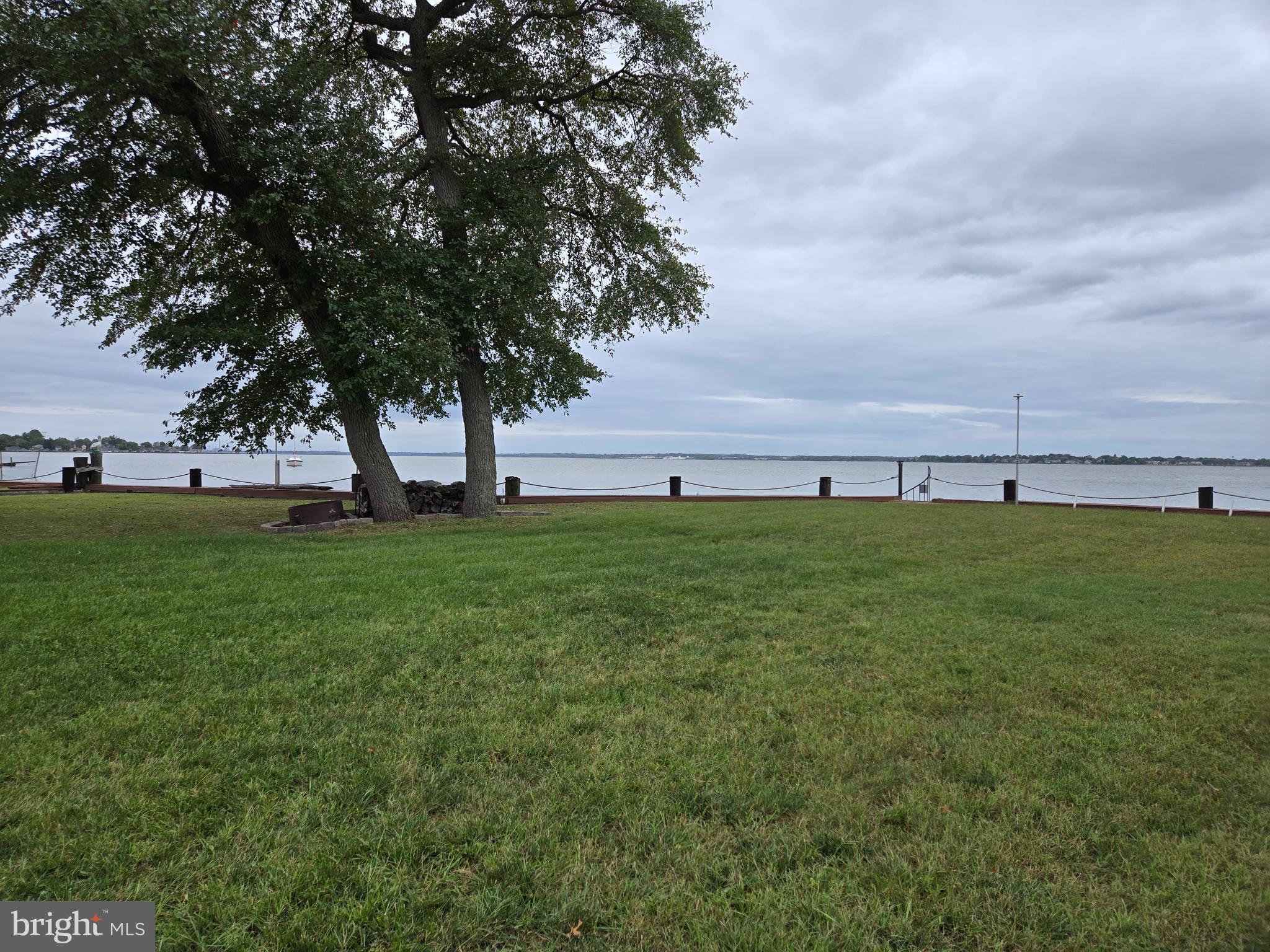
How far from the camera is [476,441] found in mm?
14969

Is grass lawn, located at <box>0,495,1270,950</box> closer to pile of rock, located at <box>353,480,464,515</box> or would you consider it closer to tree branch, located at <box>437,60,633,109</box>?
pile of rock, located at <box>353,480,464,515</box>

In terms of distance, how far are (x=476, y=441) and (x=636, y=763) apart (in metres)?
12.5

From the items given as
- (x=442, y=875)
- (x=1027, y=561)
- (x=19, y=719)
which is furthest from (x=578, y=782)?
(x=1027, y=561)

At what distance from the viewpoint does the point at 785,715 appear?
12.6 feet

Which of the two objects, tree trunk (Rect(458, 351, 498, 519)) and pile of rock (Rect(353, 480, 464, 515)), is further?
pile of rock (Rect(353, 480, 464, 515))

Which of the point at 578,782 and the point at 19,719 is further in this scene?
the point at 19,719

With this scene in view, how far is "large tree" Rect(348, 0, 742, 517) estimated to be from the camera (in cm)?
1400

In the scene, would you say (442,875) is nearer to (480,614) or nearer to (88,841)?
(88,841)

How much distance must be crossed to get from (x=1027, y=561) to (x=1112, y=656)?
486 centimetres

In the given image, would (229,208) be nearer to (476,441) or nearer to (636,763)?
(476,441)

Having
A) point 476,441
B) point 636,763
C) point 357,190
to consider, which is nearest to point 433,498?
point 476,441

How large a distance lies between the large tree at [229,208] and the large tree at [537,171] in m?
1.06

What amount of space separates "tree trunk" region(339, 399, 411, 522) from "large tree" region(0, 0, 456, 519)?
Answer: 0.13 ft

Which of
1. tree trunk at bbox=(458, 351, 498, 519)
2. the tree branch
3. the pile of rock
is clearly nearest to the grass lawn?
tree trunk at bbox=(458, 351, 498, 519)
